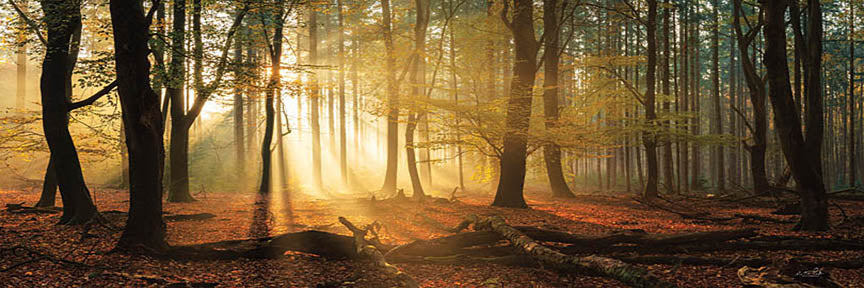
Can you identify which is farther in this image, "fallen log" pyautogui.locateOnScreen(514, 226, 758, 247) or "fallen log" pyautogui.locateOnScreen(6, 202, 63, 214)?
"fallen log" pyautogui.locateOnScreen(6, 202, 63, 214)

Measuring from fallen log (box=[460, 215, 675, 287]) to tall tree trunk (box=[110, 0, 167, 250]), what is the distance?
525cm

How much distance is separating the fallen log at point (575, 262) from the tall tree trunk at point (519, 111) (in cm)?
652

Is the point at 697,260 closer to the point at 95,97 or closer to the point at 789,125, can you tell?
the point at 789,125

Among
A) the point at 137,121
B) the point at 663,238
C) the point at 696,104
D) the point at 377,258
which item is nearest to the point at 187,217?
the point at 137,121

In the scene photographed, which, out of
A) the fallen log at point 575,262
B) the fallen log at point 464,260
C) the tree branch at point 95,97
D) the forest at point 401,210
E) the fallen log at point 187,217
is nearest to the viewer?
the fallen log at point 575,262

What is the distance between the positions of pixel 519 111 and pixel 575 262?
8.78m

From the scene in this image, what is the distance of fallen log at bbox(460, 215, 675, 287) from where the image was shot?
4.40 metres

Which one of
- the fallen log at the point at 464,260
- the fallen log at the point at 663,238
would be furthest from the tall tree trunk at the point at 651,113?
the fallen log at the point at 464,260

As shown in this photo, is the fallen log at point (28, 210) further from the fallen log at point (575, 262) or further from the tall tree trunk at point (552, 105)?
the tall tree trunk at point (552, 105)

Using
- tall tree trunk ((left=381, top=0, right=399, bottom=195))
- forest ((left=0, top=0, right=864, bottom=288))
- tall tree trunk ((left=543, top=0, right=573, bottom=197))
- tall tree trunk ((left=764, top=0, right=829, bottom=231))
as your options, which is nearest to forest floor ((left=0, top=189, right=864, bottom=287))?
forest ((left=0, top=0, right=864, bottom=288))

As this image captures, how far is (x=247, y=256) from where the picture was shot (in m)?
6.79

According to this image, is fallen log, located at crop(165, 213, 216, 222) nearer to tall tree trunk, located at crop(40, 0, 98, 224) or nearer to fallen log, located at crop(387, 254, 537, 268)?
tall tree trunk, located at crop(40, 0, 98, 224)

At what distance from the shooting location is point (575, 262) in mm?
5508

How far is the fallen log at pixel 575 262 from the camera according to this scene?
4402mm
